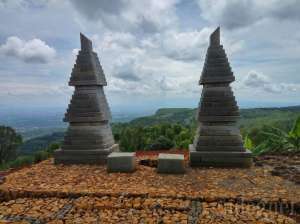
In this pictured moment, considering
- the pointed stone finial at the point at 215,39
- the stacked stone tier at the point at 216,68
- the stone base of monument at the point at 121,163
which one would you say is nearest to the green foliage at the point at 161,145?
the stacked stone tier at the point at 216,68

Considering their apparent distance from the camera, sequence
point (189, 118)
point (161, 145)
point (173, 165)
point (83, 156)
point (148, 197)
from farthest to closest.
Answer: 1. point (189, 118)
2. point (161, 145)
3. point (83, 156)
4. point (173, 165)
5. point (148, 197)

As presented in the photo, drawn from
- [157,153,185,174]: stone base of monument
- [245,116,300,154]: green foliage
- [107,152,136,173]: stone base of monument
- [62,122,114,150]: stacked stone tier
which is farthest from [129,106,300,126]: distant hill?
[157,153,185,174]: stone base of monument

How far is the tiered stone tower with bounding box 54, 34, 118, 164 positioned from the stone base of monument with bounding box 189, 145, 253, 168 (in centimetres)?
351

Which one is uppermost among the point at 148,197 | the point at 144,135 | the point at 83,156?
the point at 83,156

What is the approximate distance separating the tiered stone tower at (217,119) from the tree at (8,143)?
25.7m

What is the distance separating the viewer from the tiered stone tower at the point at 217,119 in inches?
456

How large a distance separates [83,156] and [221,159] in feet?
17.7

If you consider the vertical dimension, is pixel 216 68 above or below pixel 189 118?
above

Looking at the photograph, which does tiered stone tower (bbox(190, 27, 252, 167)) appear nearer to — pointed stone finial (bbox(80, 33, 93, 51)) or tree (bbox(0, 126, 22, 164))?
pointed stone finial (bbox(80, 33, 93, 51))

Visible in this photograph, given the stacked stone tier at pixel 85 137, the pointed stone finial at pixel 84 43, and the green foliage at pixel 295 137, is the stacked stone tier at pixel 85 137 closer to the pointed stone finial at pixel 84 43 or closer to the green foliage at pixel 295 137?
the pointed stone finial at pixel 84 43

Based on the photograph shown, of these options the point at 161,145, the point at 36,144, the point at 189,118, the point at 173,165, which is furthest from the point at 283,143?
the point at 189,118

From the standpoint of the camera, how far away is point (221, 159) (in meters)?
11.6

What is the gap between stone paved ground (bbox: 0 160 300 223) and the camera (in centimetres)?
701

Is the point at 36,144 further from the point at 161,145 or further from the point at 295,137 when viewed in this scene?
the point at 295,137
